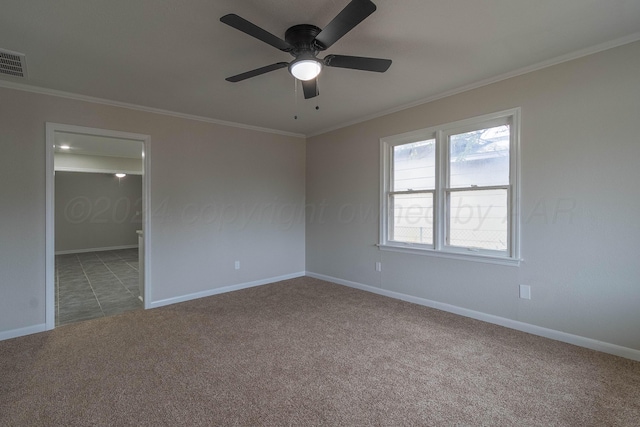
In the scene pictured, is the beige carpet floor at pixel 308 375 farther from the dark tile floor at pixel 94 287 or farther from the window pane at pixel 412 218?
the window pane at pixel 412 218

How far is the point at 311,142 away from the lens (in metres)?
5.38

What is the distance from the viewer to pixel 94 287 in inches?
197

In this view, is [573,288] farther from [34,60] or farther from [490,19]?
[34,60]

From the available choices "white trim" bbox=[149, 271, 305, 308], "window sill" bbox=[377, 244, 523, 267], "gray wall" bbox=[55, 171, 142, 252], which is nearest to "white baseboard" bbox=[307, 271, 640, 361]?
"window sill" bbox=[377, 244, 523, 267]

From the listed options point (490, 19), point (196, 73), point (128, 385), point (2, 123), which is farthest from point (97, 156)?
point (490, 19)

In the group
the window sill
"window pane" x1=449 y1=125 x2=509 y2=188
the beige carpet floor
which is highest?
"window pane" x1=449 y1=125 x2=509 y2=188

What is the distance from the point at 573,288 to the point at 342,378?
2.22m

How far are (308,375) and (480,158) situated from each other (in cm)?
283

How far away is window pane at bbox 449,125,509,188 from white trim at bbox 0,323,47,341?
478cm

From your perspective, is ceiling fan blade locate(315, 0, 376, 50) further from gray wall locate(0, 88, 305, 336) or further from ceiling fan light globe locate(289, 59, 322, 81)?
gray wall locate(0, 88, 305, 336)

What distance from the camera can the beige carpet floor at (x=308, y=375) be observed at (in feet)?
5.96

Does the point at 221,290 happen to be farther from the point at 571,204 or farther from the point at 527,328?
the point at 571,204

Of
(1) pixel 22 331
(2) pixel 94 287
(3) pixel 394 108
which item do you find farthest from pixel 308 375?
(2) pixel 94 287

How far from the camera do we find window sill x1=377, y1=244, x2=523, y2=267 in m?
3.04
